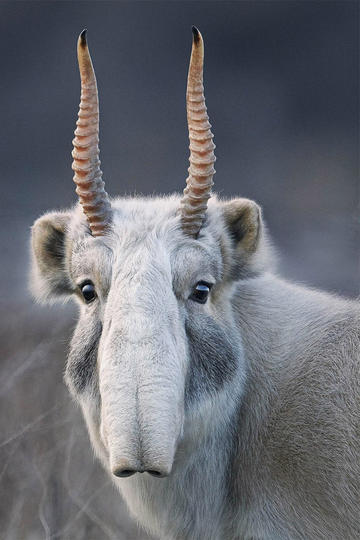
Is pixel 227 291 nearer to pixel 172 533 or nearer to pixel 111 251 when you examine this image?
pixel 111 251

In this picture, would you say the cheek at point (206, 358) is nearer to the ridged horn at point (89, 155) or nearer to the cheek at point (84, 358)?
the cheek at point (84, 358)

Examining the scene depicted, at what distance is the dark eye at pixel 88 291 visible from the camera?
17.6 feet

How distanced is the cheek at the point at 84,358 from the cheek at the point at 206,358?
26.4 inches

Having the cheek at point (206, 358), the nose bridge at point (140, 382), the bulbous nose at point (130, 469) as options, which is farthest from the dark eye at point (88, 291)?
the bulbous nose at point (130, 469)

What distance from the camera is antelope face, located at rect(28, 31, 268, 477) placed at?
4.45m

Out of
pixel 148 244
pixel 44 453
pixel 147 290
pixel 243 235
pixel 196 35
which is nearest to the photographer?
pixel 147 290

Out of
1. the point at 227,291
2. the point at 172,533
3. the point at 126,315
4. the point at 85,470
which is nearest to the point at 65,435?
the point at 85,470

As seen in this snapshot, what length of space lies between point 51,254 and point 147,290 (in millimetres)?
1557

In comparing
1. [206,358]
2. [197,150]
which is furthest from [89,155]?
[206,358]

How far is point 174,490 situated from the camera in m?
5.71

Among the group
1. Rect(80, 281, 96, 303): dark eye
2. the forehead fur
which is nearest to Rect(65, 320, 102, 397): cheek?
Rect(80, 281, 96, 303): dark eye

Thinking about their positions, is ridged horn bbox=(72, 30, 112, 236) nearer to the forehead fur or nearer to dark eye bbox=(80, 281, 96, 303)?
the forehead fur

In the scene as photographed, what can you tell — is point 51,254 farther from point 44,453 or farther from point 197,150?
point 44,453

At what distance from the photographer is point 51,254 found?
20.0 feet
